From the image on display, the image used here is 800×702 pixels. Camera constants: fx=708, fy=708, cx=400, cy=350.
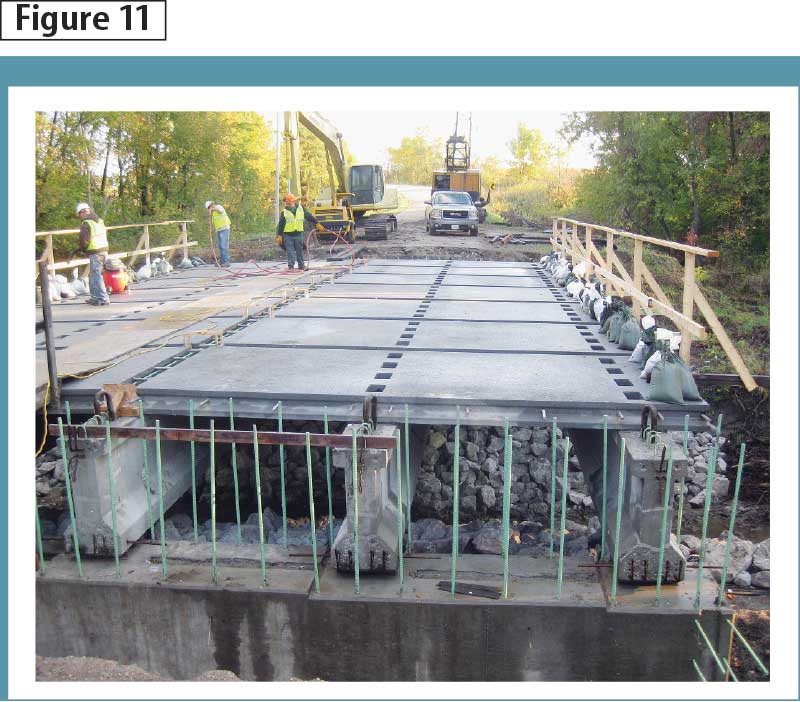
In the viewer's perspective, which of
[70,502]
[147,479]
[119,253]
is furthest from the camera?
[119,253]

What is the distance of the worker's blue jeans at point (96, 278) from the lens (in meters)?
10.7

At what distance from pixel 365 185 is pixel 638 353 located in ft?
63.6

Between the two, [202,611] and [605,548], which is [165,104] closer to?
[202,611]

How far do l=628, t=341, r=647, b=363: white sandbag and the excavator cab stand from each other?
19.0 meters

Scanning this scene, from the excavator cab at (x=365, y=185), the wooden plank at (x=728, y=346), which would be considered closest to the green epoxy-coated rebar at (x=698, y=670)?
the wooden plank at (x=728, y=346)

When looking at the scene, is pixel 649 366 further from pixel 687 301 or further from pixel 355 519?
pixel 355 519

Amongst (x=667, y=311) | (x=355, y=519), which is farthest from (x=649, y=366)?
(x=355, y=519)

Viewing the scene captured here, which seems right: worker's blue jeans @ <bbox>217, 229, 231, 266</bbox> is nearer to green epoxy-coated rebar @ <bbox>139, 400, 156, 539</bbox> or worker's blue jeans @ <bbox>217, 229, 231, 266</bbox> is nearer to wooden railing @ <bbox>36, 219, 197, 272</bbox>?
wooden railing @ <bbox>36, 219, 197, 272</bbox>

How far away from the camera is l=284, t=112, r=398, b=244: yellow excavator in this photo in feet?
74.0

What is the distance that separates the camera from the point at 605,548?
529 cm

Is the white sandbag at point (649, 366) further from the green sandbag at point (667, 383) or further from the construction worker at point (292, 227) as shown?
the construction worker at point (292, 227)

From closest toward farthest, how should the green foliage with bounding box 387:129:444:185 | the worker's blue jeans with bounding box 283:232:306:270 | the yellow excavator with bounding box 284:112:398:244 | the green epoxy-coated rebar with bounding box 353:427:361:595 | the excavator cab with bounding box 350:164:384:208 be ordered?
the green epoxy-coated rebar with bounding box 353:427:361:595, the worker's blue jeans with bounding box 283:232:306:270, the yellow excavator with bounding box 284:112:398:244, the excavator cab with bounding box 350:164:384:208, the green foliage with bounding box 387:129:444:185

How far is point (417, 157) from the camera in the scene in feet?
227

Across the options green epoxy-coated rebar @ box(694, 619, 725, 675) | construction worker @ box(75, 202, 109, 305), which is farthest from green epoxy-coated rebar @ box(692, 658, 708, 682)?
construction worker @ box(75, 202, 109, 305)
